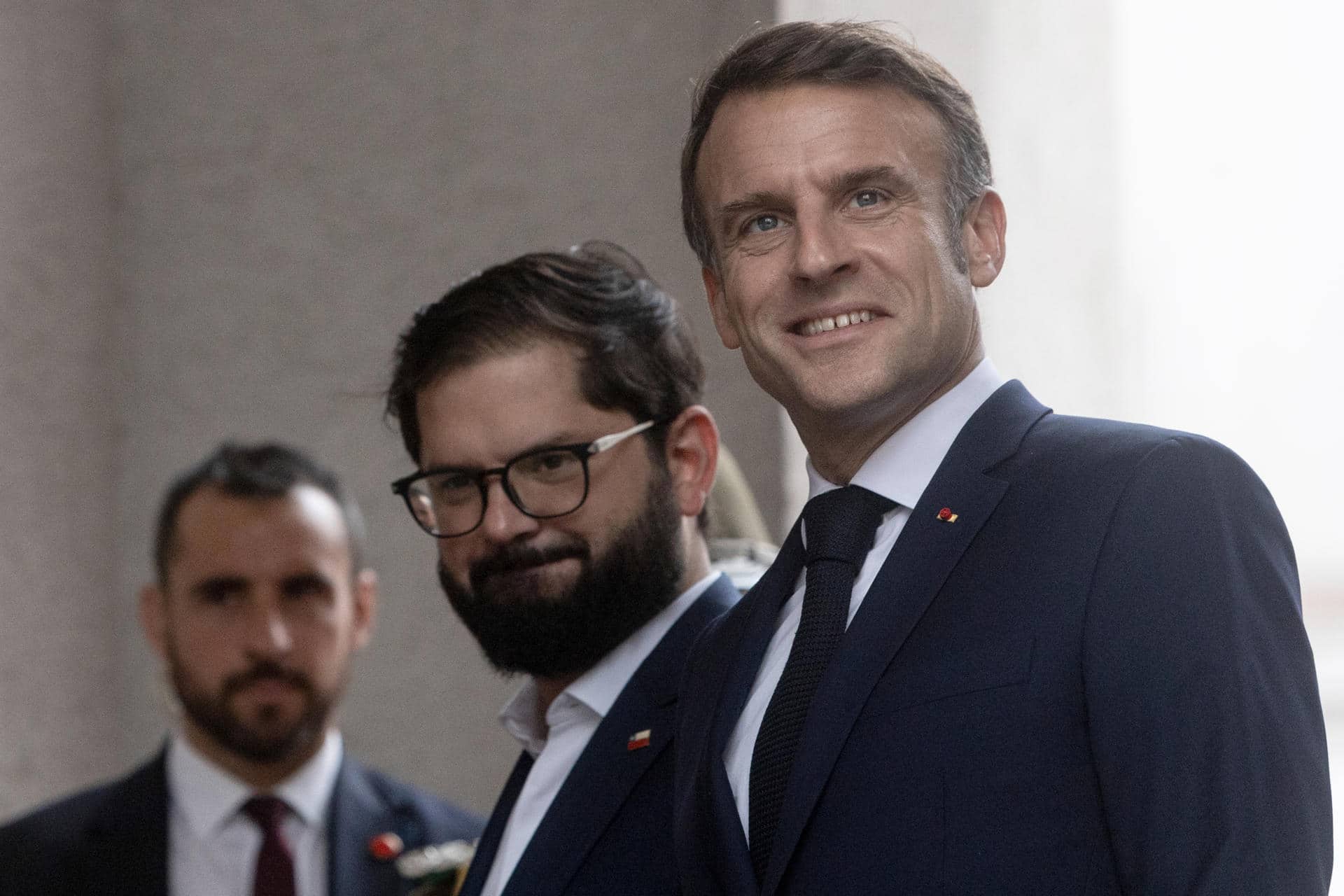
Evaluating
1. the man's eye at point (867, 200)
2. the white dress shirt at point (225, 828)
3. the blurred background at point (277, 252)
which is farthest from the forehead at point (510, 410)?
the white dress shirt at point (225, 828)

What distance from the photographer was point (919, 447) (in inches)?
52.8

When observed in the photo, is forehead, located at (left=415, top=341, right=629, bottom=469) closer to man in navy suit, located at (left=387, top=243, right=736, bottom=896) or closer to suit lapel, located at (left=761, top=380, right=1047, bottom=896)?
man in navy suit, located at (left=387, top=243, right=736, bottom=896)

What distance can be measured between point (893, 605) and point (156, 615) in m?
2.90

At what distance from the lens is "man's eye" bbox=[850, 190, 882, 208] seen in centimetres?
134

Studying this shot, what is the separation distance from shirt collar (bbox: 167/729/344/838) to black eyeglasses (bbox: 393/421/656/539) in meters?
1.49

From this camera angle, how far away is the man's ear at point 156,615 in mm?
3570

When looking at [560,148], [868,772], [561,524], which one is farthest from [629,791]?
[560,148]

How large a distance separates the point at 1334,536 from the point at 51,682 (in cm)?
317

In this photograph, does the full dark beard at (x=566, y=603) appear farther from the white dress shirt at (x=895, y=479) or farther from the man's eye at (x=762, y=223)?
the man's eye at (x=762, y=223)

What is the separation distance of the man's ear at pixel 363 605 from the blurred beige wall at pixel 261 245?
1.00 feet

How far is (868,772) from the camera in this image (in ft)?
3.89

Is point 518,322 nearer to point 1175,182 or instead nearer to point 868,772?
point 868,772

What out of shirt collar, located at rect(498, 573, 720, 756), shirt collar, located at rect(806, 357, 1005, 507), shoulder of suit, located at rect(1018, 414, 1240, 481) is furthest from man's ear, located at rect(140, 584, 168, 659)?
shoulder of suit, located at rect(1018, 414, 1240, 481)

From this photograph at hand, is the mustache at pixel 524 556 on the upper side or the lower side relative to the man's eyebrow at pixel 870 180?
lower
